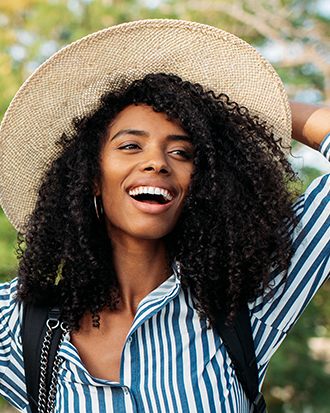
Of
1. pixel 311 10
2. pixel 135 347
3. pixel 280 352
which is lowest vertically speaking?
pixel 280 352

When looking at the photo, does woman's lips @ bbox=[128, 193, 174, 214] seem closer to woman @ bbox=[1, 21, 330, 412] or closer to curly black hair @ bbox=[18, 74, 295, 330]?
woman @ bbox=[1, 21, 330, 412]

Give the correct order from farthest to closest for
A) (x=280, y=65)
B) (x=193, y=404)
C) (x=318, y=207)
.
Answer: (x=280, y=65)
(x=318, y=207)
(x=193, y=404)

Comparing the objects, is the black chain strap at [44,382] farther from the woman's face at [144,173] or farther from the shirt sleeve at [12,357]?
the woman's face at [144,173]

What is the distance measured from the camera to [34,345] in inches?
68.9

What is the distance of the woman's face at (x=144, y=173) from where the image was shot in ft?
6.03

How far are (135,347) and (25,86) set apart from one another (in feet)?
3.80

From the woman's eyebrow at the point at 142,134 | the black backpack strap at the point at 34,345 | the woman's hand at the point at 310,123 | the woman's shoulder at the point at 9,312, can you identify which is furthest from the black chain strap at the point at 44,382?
the woman's hand at the point at 310,123

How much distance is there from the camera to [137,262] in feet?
6.75

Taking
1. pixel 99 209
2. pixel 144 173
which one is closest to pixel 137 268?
pixel 99 209

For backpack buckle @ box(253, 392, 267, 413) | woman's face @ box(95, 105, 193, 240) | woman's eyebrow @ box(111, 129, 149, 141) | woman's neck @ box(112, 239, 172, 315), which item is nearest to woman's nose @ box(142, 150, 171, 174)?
woman's face @ box(95, 105, 193, 240)

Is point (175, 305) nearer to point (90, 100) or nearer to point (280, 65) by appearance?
point (90, 100)

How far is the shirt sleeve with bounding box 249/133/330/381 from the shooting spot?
6.19 ft

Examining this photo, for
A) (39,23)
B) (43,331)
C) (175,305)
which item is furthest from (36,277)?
(39,23)

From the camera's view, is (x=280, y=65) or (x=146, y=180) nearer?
(x=146, y=180)
